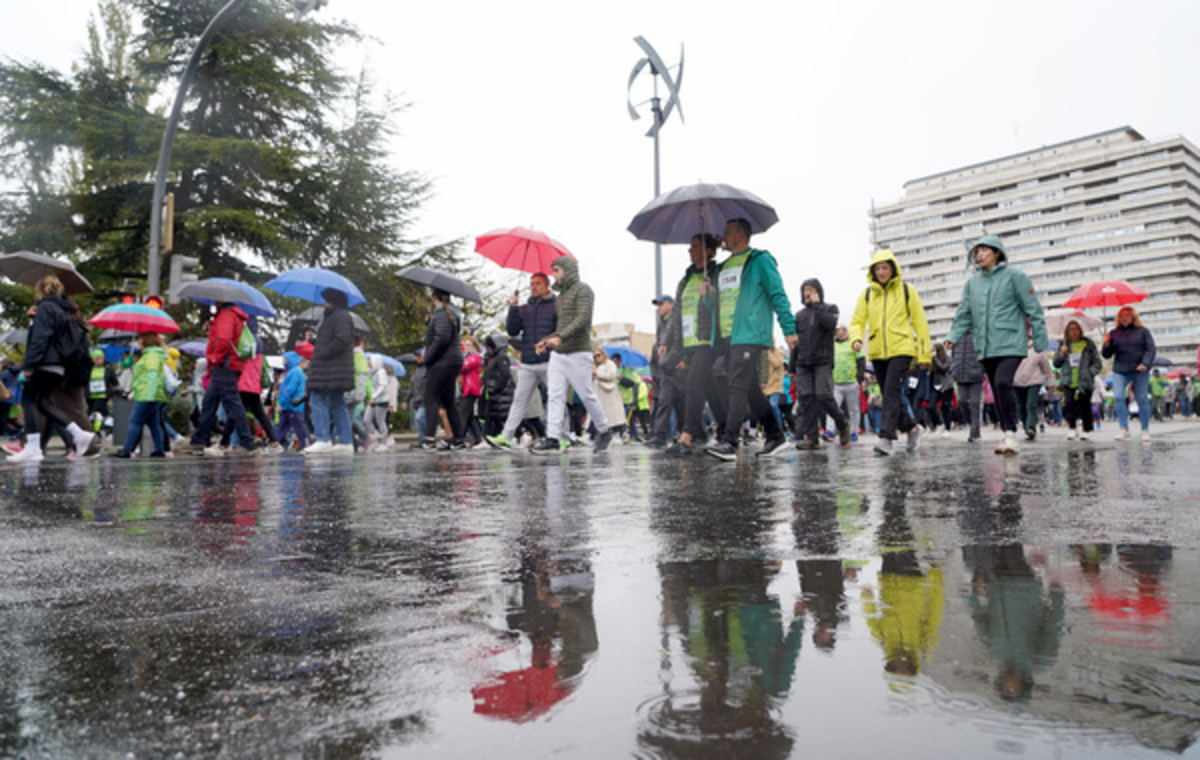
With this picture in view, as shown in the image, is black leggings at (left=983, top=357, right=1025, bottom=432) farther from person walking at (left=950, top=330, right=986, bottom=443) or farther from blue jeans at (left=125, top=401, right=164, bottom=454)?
blue jeans at (left=125, top=401, right=164, bottom=454)

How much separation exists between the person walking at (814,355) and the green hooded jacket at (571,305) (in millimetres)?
2693

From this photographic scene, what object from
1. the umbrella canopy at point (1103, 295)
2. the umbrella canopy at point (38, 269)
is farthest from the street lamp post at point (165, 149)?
the umbrella canopy at point (1103, 295)

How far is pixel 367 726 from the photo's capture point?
42.7 inches

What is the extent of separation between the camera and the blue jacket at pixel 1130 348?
10992mm

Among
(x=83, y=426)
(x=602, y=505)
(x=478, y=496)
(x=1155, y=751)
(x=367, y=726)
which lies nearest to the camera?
(x=1155, y=751)

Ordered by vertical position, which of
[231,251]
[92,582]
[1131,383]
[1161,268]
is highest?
[1161,268]

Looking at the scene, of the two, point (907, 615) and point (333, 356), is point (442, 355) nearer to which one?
point (333, 356)

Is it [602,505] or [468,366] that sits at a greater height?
[468,366]

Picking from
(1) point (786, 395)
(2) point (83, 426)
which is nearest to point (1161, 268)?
(1) point (786, 395)

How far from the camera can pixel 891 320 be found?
8.32 meters

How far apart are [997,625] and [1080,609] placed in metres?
0.25

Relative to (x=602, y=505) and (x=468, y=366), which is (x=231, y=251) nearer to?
(x=468, y=366)

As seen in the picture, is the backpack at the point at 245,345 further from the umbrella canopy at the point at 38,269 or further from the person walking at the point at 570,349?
the person walking at the point at 570,349

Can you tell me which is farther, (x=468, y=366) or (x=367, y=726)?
(x=468, y=366)
